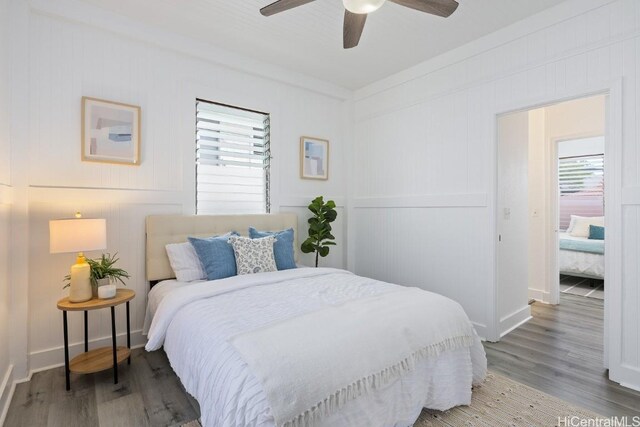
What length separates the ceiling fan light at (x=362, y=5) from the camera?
190cm

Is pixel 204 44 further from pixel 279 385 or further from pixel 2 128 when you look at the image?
pixel 279 385

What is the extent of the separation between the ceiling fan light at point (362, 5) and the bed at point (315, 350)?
1796 millimetres

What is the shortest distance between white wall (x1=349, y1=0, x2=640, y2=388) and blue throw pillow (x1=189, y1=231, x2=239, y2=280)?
81.6 inches

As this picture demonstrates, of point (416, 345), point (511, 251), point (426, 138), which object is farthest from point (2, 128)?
point (511, 251)

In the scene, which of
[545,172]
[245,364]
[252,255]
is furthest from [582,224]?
[245,364]

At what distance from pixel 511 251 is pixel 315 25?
305 cm

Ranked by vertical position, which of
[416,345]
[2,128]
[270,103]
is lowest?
[416,345]

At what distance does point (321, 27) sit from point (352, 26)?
85 centimetres

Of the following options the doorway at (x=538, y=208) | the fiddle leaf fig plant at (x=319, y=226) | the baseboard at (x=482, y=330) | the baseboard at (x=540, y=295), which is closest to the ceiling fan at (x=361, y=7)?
the doorway at (x=538, y=208)

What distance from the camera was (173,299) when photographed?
2197 millimetres

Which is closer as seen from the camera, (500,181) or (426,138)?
(500,181)

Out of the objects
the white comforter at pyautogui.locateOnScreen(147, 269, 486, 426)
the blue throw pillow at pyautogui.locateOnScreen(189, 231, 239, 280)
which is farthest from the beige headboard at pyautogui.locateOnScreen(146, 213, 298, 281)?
the white comforter at pyautogui.locateOnScreen(147, 269, 486, 426)

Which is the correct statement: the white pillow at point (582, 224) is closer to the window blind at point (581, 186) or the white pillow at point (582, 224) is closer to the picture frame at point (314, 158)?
the window blind at point (581, 186)

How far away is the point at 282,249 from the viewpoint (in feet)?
10.5
